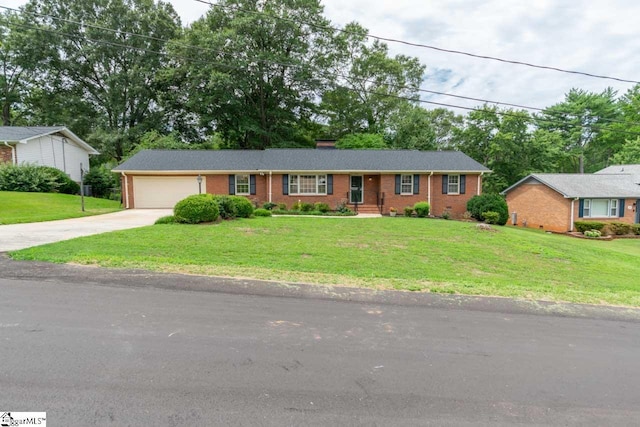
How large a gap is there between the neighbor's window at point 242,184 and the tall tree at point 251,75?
10317 mm

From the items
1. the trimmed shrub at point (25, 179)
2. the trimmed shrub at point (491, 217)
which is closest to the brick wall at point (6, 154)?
the trimmed shrub at point (25, 179)

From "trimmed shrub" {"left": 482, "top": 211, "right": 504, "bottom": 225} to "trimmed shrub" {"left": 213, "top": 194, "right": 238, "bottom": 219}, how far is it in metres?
13.8

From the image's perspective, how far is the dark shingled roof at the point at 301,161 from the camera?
2094 cm

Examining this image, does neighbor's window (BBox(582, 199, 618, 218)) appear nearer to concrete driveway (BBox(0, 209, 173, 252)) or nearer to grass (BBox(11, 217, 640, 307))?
grass (BBox(11, 217, 640, 307))

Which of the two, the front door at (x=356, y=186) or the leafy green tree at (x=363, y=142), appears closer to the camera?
the front door at (x=356, y=186)

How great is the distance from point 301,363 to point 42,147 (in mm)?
29149

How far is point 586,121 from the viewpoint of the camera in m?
43.4

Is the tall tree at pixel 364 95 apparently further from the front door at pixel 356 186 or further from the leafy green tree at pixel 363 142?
the front door at pixel 356 186

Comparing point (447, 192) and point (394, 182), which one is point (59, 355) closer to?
point (394, 182)

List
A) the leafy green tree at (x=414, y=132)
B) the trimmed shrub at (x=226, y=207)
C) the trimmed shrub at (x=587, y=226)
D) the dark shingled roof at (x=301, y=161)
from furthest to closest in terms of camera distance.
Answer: the leafy green tree at (x=414, y=132), the trimmed shrub at (x=587, y=226), the dark shingled roof at (x=301, y=161), the trimmed shrub at (x=226, y=207)

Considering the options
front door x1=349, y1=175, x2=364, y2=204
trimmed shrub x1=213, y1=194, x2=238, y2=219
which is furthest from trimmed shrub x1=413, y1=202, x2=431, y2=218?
trimmed shrub x1=213, y1=194, x2=238, y2=219

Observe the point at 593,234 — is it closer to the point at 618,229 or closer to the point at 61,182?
the point at 618,229

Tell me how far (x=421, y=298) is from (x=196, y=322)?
3.50 metres

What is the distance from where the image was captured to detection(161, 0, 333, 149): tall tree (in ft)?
91.9
